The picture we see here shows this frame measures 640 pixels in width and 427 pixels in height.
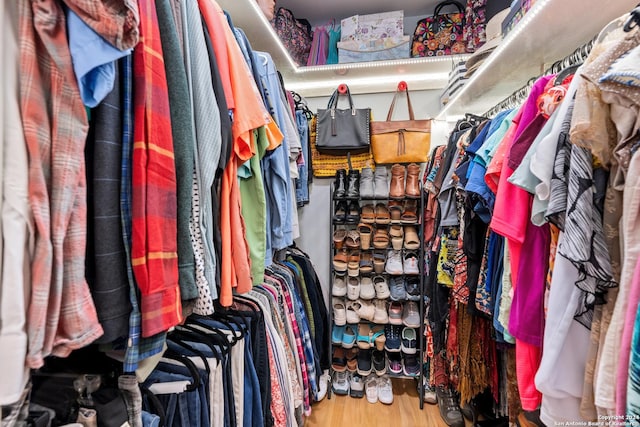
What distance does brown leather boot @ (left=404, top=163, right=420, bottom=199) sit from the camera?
1.66m

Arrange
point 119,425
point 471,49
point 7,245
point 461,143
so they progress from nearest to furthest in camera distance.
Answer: point 7,245 < point 119,425 < point 461,143 < point 471,49

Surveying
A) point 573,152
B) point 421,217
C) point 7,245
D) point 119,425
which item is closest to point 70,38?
point 7,245

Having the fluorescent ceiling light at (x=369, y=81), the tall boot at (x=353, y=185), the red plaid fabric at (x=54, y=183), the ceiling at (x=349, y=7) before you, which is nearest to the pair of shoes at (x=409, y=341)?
the tall boot at (x=353, y=185)

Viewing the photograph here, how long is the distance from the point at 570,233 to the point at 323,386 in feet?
5.25

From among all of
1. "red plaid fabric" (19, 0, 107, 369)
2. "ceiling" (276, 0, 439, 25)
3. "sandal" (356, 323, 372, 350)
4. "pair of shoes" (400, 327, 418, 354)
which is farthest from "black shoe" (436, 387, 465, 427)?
"ceiling" (276, 0, 439, 25)

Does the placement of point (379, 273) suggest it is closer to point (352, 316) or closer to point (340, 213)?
point (352, 316)

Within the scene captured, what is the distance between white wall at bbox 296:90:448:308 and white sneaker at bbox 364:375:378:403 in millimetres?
577

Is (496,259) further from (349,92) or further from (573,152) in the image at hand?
(349,92)

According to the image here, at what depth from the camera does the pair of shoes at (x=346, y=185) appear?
1.72 m

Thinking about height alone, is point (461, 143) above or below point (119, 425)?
above

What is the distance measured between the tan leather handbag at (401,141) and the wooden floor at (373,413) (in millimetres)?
1430

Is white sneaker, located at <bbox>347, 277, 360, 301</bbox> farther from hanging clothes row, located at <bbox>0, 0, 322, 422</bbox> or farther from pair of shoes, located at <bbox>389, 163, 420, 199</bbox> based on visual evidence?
hanging clothes row, located at <bbox>0, 0, 322, 422</bbox>

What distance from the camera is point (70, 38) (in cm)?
32

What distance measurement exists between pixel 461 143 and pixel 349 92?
3.09 feet
